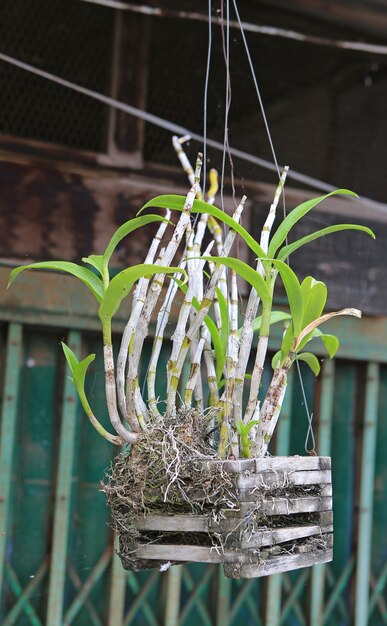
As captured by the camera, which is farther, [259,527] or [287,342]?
Answer: [287,342]

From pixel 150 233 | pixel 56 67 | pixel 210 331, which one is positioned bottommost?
pixel 210 331

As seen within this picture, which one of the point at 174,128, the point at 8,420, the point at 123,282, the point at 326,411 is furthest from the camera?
the point at 326,411

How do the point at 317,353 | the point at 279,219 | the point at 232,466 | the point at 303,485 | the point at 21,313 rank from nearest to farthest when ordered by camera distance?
the point at 232,466 < the point at 303,485 < the point at 21,313 < the point at 317,353 < the point at 279,219

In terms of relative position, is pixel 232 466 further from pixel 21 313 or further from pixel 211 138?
pixel 211 138

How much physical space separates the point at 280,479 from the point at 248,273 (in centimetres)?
33

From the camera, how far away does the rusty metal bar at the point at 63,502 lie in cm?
228

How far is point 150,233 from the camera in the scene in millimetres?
2516

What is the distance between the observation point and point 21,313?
7.59ft

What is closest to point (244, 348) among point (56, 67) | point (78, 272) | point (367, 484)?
point (78, 272)

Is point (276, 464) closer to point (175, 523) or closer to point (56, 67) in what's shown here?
point (175, 523)

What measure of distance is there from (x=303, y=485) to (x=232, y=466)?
19cm

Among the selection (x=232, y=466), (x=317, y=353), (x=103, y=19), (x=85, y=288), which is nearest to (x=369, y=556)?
(x=317, y=353)

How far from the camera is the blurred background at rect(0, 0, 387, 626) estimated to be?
2.33 metres

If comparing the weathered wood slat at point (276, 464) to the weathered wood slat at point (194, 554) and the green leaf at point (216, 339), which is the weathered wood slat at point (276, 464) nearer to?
the weathered wood slat at point (194, 554)
